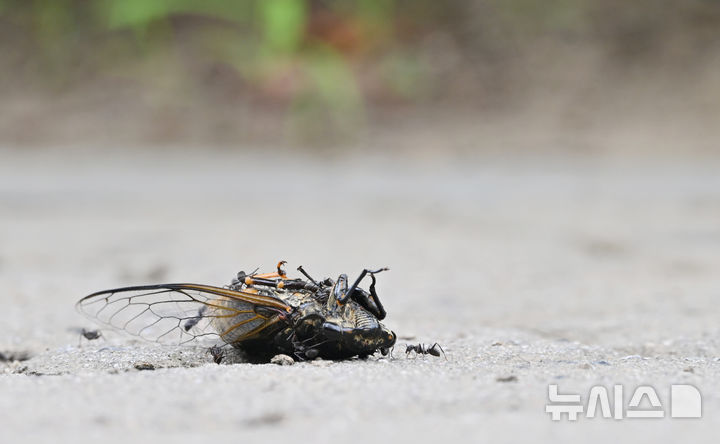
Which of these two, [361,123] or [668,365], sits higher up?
[361,123]

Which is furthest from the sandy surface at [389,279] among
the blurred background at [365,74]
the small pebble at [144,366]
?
the blurred background at [365,74]

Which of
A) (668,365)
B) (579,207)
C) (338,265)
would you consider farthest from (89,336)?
(579,207)

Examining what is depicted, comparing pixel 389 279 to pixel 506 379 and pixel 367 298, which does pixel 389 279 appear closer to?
pixel 367 298

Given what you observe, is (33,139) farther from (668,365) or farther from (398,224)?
(668,365)

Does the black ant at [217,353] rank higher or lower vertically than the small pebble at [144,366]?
higher

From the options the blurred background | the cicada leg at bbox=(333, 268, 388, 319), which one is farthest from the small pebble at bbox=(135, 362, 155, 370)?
the blurred background
